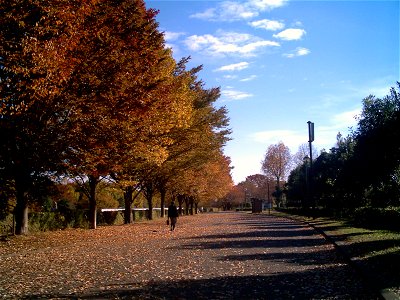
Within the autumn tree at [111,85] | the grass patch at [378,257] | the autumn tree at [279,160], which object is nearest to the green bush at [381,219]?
the grass patch at [378,257]

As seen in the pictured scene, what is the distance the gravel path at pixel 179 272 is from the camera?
746cm

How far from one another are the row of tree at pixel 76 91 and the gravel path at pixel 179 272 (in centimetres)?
387

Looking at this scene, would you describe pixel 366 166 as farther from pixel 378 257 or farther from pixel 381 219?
pixel 378 257

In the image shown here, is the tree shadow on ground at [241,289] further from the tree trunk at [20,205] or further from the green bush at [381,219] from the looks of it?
the green bush at [381,219]

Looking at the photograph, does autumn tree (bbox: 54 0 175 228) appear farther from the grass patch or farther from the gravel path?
the grass patch

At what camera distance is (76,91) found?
15.7 metres

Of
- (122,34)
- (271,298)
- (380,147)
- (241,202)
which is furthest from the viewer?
(241,202)

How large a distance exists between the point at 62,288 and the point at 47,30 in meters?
9.32

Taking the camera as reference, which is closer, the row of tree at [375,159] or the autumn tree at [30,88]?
the autumn tree at [30,88]

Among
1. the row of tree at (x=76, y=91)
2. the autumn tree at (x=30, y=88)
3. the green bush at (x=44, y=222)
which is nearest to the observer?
the autumn tree at (x=30, y=88)

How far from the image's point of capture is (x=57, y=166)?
1733cm

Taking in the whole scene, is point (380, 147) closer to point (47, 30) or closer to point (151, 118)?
point (151, 118)

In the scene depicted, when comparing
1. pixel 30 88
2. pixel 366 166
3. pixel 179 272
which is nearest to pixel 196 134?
pixel 366 166

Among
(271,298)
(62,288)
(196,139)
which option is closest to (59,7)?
(62,288)
